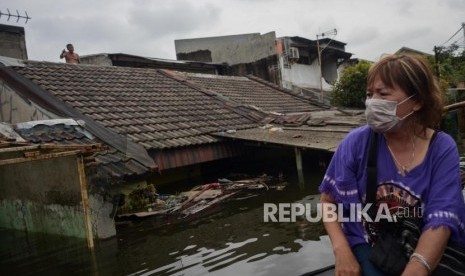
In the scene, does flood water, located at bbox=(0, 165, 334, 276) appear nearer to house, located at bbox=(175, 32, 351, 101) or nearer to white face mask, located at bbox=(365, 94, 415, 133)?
white face mask, located at bbox=(365, 94, 415, 133)

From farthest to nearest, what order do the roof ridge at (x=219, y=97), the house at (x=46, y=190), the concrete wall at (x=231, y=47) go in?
the concrete wall at (x=231, y=47), the roof ridge at (x=219, y=97), the house at (x=46, y=190)

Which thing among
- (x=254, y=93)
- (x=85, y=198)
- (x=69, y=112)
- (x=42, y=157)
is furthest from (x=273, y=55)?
(x=42, y=157)

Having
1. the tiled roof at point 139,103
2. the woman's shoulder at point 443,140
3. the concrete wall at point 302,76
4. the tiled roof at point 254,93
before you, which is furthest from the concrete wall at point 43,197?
the concrete wall at point 302,76

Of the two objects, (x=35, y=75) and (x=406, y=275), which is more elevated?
(x=35, y=75)

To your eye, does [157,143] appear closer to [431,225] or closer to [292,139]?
[292,139]

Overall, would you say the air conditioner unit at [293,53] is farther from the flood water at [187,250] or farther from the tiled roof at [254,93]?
the flood water at [187,250]

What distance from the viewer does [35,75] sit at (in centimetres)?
954

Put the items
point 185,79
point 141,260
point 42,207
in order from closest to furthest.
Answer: point 141,260 → point 42,207 → point 185,79

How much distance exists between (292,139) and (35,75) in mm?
A: 6198

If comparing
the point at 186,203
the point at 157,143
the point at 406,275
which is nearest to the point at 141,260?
the point at 186,203

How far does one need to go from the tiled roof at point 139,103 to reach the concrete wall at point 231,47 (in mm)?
9802

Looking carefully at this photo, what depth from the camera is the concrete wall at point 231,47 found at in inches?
874

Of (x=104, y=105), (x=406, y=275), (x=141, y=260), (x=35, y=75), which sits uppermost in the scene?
(x=35, y=75)

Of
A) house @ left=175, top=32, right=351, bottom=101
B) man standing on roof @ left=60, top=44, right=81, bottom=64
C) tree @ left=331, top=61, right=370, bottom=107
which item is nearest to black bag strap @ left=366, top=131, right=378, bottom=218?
man standing on roof @ left=60, top=44, right=81, bottom=64
